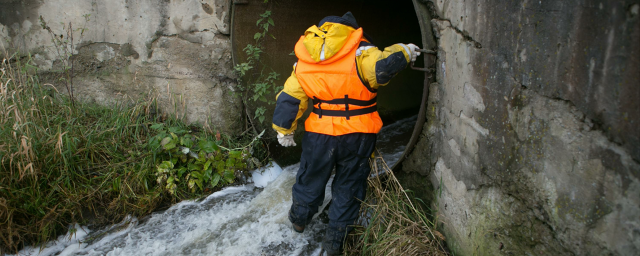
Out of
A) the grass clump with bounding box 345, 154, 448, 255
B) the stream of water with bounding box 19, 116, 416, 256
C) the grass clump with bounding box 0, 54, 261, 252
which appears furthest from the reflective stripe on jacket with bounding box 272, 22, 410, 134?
the grass clump with bounding box 0, 54, 261, 252

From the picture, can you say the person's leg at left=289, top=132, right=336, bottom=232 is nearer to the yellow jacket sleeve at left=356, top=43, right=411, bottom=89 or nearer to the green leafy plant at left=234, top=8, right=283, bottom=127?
the yellow jacket sleeve at left=356, top=43, right=411, bottom=89

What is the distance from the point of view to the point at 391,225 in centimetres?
254

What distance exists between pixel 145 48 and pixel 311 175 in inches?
84.4

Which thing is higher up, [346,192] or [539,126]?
A: [539,126]

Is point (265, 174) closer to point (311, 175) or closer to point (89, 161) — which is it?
point (311, 175)

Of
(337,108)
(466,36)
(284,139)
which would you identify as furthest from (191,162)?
(466,36)

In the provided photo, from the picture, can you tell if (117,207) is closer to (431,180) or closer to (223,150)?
(223,150)

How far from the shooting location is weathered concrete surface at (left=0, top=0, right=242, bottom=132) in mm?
3609

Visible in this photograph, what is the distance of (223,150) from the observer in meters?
3.66

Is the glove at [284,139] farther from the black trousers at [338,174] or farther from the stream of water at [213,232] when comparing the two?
the stream of water at [213,232]

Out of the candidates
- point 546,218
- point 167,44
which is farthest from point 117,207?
point 546,218

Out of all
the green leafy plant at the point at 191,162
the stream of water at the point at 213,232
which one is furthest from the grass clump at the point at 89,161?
the stream of water at the point at 213,232

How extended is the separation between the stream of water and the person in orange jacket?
0.26 meters

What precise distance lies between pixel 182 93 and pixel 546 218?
10.5ft
